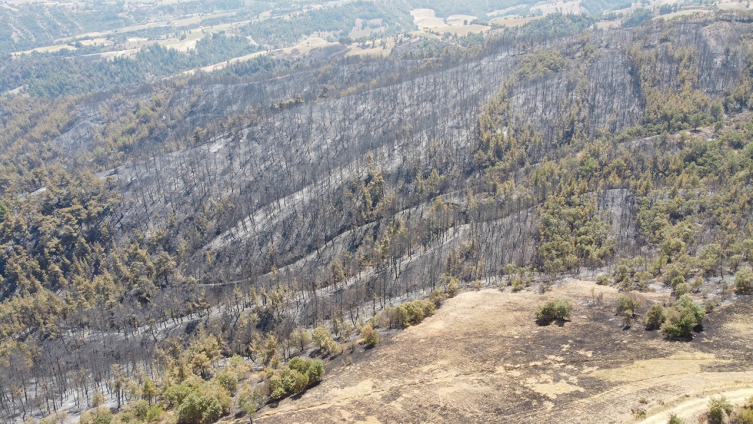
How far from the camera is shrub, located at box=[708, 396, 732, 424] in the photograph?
5050cm

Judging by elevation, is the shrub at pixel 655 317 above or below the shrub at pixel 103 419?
above

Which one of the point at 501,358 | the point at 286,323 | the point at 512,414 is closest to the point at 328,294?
the point at 286,323

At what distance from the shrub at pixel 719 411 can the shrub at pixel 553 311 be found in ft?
94.4

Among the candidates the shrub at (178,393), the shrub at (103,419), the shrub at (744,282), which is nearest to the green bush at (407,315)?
the shrub at (178,393)

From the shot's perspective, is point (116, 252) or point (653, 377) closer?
point (653, 377)

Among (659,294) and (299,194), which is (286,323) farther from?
(659,294)

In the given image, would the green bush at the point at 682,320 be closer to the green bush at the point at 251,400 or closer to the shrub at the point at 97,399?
the green bush at the point at 251,400

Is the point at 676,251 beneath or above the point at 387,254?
above

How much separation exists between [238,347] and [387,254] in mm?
50950

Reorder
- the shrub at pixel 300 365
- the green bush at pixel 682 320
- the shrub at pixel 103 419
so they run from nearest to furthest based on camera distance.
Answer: the green bush at pixel 682 320, the shrub at pixel 300 365, the shrub at pixel 103 419

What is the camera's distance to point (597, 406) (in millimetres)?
57438

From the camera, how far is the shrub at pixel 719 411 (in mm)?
50500

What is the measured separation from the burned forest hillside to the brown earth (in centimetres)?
57

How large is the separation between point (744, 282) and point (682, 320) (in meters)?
19.5
